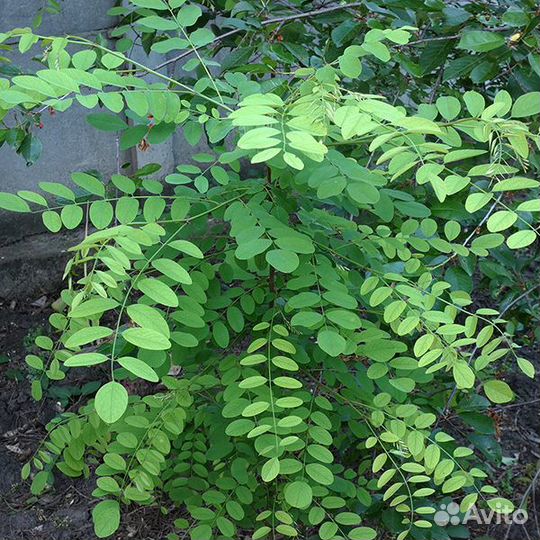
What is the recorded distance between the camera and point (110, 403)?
115 centimetres

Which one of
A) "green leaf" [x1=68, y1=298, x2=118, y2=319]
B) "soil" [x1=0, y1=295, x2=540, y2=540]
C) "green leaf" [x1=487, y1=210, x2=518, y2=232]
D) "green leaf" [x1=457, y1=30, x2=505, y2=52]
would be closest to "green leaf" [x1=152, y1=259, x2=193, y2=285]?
"green leaf" [x1=68, y1=298, x2=118, y2=319]

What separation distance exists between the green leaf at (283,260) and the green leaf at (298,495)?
1.58 ft

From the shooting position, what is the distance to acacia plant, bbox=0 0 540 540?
1.37 m

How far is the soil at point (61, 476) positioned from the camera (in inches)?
114

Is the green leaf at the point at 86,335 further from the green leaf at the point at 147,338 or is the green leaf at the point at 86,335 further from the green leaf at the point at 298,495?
the green leaf at the point at 298,495

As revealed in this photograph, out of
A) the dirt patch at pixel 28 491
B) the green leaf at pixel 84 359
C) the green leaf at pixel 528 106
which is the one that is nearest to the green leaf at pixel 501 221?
the green leaf at pixel 528 106

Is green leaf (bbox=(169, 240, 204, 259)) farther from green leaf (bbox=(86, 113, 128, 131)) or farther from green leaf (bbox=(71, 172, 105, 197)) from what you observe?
green leaf (bbox=(86, 113, 128, 131))

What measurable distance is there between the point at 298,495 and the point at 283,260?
1.69 ft

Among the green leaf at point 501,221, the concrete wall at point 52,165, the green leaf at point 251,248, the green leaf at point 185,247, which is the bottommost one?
the concrete wall at point 52,165

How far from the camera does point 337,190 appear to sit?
60.2 inches

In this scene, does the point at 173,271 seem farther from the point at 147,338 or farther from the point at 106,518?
the point at 106,518

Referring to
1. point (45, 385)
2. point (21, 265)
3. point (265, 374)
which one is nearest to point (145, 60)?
point (21, 265)

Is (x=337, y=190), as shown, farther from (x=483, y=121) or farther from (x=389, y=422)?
(x=389, y=422)

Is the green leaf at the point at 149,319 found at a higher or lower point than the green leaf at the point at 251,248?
higher
